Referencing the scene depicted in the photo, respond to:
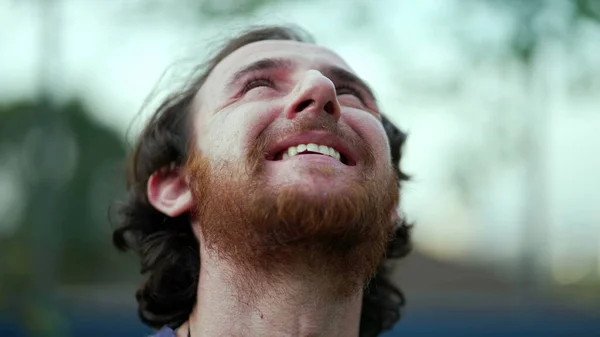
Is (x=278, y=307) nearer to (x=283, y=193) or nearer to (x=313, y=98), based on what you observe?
(x=283, y=193)

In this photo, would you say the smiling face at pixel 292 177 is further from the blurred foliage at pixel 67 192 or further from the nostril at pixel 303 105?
the blurred foliage at pixel 67 192

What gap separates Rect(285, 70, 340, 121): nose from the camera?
6.13 ft

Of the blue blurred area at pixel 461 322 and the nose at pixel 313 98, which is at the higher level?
the nose at pixel 313 98

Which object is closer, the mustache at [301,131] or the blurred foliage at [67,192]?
the mustache at [301,131]

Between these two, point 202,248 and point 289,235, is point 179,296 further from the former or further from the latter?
point 289,235

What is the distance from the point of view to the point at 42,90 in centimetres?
479

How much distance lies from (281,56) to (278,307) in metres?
0.77

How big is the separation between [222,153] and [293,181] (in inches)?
11.4

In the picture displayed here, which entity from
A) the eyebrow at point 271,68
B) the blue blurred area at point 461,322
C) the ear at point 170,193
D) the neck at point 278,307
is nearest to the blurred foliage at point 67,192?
the blue blurred area at point 461,322

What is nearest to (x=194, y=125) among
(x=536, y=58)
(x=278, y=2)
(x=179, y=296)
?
(x=179, y=296)

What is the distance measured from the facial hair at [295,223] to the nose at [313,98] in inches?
1.7

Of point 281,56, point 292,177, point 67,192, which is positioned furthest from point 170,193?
point 67,192

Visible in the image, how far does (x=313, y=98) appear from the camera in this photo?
1.87m

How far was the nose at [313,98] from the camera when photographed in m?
1.87
